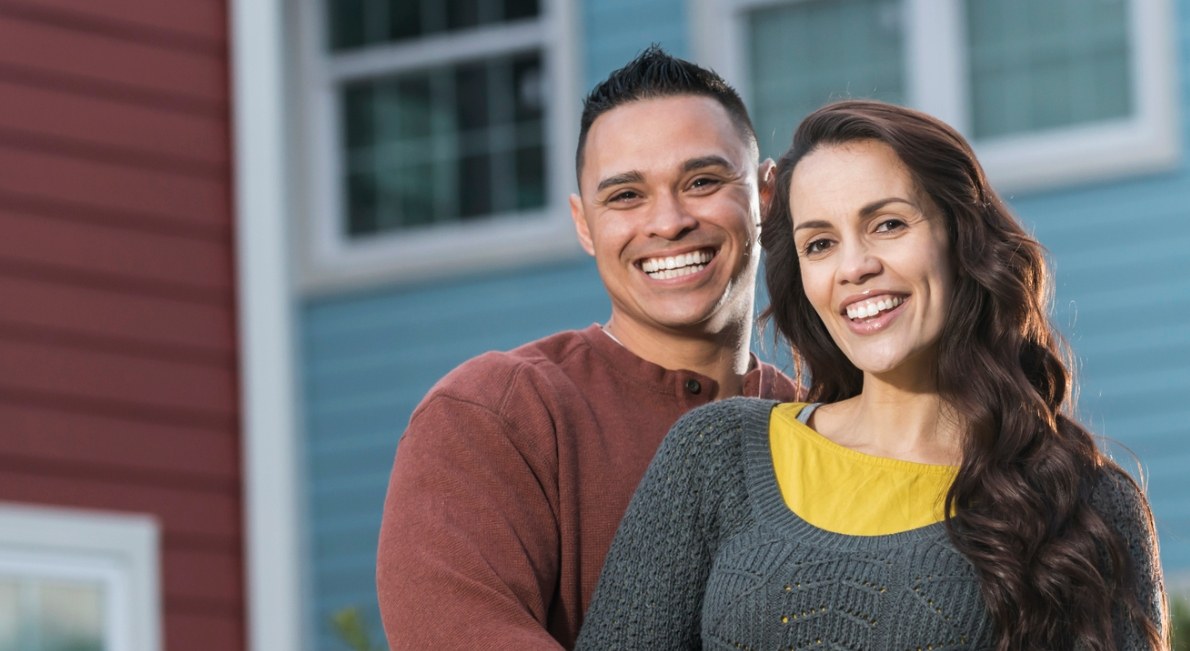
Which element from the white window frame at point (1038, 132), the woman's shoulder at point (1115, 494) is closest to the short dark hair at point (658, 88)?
the woman's shoulder at point (1115, 494)

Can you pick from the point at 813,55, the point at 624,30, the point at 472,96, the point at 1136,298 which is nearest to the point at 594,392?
the point at 1136,298

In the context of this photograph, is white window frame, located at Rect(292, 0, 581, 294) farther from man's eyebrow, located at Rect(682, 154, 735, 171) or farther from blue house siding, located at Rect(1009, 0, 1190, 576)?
man's eyebrow, located at Rect(682, 154, 735, 171)

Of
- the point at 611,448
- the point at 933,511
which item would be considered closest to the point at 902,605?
the point at 933,511

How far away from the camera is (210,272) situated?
682 cm

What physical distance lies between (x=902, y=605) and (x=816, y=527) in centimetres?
18

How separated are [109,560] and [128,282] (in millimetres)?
834

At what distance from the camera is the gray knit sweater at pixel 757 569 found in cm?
306

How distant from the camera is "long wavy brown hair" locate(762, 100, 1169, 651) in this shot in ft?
10.1

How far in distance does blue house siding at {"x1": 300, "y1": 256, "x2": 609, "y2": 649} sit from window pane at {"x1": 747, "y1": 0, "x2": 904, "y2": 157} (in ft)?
3.55

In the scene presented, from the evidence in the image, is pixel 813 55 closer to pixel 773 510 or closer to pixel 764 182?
pixel 764 182

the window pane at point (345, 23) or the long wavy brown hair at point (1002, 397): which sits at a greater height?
the window pane at point (345, 23)

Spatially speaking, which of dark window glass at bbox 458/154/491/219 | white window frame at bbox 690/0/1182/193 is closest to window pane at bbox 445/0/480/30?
dark window glass at bbox 458/154/491/219

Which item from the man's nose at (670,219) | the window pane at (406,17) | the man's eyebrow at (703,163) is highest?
the window pane at (406,17)

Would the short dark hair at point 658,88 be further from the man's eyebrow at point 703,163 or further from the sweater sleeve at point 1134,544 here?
the sweater sleeve at point 1134,544
